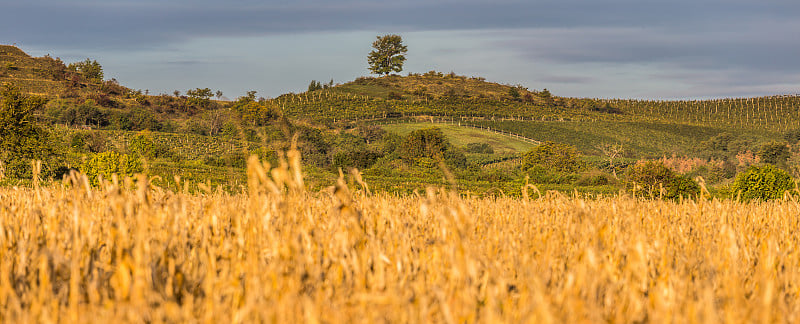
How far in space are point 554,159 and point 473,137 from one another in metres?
22.3

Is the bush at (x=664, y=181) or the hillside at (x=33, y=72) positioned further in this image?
the hillside at (x=33, y=72)

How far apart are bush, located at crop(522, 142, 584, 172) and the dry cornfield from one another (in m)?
32.1

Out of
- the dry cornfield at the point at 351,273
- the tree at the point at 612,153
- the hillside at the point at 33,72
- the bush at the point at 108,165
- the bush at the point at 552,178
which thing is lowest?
the tree at the point at 612,153

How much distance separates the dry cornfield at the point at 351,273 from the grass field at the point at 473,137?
4925 cm

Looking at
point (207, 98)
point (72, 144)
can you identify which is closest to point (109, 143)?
point (72, 144)

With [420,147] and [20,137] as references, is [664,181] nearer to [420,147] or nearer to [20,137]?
[420,147]

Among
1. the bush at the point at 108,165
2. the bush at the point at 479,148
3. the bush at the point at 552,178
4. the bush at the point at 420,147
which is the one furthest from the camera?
the bush at the point at 479,148

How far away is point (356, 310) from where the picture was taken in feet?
6.91

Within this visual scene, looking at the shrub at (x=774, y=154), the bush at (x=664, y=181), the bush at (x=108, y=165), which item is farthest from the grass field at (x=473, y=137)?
the bush at (x=108, y=165)

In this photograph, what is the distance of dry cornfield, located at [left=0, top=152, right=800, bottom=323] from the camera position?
206cm

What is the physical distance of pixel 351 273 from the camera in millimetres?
2863

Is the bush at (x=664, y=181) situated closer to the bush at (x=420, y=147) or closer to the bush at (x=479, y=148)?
the bush at (x=420, y=147)

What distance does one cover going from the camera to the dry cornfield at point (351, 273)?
2059 millimetres

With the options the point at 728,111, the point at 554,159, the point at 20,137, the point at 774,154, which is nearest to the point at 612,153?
the point at 774,154
